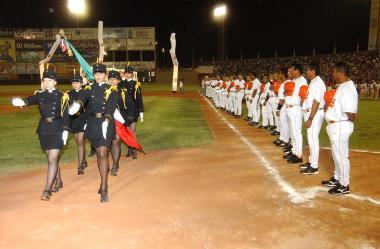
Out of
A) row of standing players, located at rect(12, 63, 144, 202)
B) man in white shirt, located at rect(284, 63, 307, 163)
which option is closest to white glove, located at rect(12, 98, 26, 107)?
row of standing players, located at rect(12, 63, 144, 202)

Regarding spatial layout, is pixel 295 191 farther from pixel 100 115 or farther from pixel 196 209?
pixel 100 115

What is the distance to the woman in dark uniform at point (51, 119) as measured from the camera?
5.85m

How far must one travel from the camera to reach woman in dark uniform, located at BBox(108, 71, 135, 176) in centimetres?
717

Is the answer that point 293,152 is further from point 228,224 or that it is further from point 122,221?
point 122,221

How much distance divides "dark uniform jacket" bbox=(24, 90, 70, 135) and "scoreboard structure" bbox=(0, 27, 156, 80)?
51350 mm

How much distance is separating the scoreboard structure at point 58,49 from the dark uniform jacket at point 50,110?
51.4m

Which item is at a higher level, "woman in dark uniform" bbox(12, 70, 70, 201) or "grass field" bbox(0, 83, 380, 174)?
"woman in dark uniform" bbox(12, 70, 70, 201)

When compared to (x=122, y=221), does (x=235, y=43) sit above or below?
above

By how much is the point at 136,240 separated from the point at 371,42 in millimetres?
37095

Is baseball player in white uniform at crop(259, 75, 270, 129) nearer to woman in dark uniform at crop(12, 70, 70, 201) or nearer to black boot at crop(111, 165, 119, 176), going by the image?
black boot at crop(111, 165, 119, 176)

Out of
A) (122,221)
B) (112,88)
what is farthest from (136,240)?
(112,88)

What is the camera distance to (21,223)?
505cm

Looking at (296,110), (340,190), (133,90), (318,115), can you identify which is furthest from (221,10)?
(340,190)

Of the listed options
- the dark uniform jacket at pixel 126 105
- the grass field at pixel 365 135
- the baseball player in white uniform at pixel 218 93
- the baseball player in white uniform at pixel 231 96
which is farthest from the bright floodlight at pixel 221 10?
the dark uniform jacket at pixel 126 105
